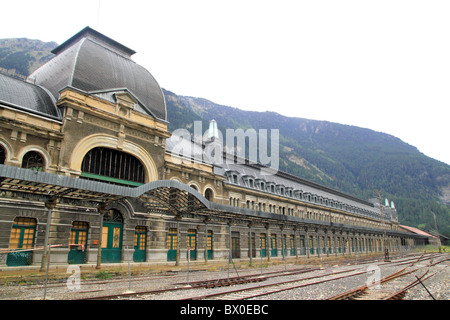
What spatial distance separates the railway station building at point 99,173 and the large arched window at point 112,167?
3.2 inches

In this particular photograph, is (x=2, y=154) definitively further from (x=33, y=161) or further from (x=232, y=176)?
(x=232, y=176)

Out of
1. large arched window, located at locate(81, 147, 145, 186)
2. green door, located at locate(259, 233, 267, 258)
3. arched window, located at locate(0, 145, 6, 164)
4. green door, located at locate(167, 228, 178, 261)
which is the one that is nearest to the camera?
arched window, located at locate(0, 145, 6, 164)

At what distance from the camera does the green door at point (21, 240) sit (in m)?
20.5

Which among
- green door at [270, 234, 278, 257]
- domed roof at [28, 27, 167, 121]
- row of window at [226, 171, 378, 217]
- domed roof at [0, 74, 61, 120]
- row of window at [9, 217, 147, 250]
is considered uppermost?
domed roof at [28, 27, 167, 121]

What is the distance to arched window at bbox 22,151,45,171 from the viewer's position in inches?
874

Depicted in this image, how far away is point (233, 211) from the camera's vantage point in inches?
1084

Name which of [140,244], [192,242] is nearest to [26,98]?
[140,244]

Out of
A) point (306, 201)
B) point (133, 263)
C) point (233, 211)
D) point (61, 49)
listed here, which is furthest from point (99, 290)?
point (306, 201)

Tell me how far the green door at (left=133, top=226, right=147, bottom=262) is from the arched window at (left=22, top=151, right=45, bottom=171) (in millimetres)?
9551

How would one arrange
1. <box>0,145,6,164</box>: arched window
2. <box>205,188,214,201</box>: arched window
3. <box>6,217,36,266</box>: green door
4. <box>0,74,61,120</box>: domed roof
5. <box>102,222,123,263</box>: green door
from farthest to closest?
1. <box>205,188,214,201</box>: arched window
2. <box>102,222,123,263</box>: green door
3. <box>0,74,61,120</box>: domed roof
4. <box>0,145,6,164</box>: arched window
5. <box>6,217,36,266</box>: green door

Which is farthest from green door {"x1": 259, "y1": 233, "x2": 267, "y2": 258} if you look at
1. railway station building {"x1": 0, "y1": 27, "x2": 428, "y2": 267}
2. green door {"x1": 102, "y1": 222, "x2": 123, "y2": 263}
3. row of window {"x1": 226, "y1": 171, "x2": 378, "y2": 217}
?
green door {"x1": 102, "y1": 222, "x2": 123, "y2": 263}

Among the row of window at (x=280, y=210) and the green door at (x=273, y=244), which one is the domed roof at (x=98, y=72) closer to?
the row of window at (x=280, y=210)

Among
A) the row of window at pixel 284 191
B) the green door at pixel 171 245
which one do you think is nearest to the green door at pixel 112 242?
the green door at pixel 171 245

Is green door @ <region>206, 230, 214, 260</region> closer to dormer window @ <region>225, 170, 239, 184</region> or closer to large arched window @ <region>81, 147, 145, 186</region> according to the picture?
dormer window @ <region>225, 170, 239, 184</region>
